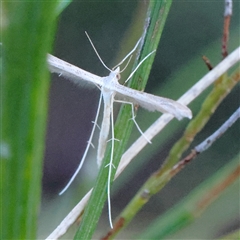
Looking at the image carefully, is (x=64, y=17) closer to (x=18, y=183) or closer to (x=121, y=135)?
(x=121, y=135)

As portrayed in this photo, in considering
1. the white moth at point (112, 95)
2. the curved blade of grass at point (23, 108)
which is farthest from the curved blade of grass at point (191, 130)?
the curved blade of grass at point (23, 108)

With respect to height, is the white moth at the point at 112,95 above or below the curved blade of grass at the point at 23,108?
above

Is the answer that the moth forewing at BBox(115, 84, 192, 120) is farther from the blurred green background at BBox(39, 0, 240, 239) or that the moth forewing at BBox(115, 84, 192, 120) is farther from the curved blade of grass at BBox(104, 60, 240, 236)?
the blurred green background at BBox(39, 0, 240, 239)

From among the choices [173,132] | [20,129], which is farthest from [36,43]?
[173,132]

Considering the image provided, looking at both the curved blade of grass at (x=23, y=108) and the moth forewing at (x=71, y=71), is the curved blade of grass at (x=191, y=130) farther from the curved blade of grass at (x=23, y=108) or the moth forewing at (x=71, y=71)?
the curved blade of grass at (x=23, y=108)

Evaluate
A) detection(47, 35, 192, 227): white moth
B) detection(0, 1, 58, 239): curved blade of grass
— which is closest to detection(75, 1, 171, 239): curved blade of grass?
detection(47, 35, 192, 227): white moth
